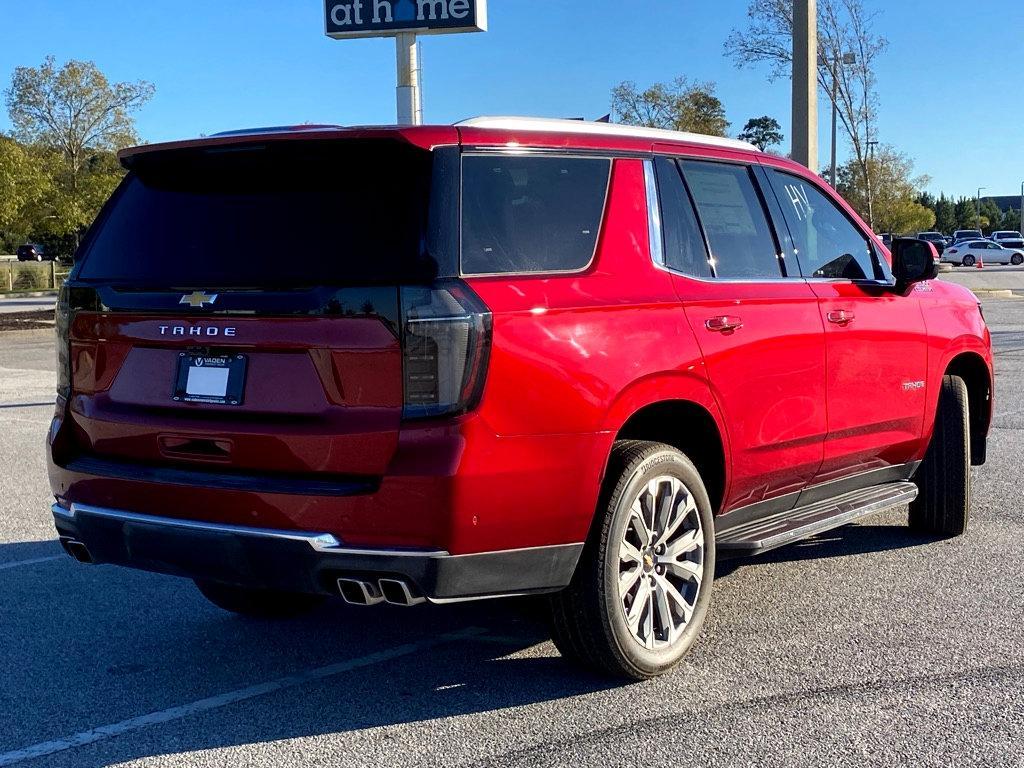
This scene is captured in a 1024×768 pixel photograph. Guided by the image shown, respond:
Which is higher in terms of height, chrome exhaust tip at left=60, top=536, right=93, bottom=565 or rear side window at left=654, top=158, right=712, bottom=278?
rear side window at left=654, top=158, right=712, bottom=278

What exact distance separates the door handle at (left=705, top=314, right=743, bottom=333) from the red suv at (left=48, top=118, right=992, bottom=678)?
0.01 meters

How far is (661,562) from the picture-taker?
434 centimetres

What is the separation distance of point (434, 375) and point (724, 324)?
1441mm

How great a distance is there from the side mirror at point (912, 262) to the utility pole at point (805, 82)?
1264 centimetres

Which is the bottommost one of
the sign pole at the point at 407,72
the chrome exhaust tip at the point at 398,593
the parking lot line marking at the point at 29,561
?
the parking lot line marking at the point at 29,561

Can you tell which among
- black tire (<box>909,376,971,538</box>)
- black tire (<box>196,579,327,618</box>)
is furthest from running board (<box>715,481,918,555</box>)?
black tire (<box>196,579,327,618</box>)

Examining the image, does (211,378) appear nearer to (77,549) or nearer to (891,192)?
(77,549)

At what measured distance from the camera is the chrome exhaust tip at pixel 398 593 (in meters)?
3.67

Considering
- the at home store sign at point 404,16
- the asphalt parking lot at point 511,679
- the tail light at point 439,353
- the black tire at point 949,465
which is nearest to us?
the tail light at point 439,353

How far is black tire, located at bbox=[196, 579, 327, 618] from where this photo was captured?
511 cm

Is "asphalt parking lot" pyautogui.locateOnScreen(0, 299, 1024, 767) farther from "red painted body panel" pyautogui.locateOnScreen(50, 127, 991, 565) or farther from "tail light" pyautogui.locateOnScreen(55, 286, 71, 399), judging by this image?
"tail light" pyautogui.locateOnScreen(55, 286, 71, 399)

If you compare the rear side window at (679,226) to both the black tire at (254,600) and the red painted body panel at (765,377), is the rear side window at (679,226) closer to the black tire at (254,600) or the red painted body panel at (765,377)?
the red painted body panel at (765,377)

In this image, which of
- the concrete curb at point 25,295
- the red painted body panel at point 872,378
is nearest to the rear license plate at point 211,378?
the red painted body panel at point 872,378

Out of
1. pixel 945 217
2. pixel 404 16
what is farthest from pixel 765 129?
pixel 404 16
